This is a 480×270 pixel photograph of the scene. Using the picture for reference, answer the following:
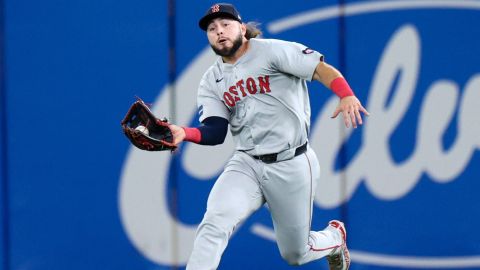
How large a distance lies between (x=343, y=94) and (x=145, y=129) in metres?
0.88

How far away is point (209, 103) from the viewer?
5.04 meters

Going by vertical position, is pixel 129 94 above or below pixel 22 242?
above

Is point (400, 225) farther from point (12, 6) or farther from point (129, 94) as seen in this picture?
point (12, 6)

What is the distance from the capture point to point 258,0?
20.6 ft

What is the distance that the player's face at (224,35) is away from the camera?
16.0 ft

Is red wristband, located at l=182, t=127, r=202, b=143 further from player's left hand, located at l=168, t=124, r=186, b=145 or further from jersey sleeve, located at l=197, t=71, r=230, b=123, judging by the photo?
jersey sleeve, located at l=197, t=71, r=230, b=123

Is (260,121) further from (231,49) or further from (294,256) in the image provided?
(294,256)

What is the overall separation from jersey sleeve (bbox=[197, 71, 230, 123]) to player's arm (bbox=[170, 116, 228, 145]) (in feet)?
0.09

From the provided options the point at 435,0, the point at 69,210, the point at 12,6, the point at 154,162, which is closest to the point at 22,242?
the point at 69,210

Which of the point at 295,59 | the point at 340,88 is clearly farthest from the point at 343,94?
the point at 295,59

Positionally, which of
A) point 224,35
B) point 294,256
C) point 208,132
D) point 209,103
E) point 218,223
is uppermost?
point 224,35

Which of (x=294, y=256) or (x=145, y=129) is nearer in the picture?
(x=145, y=129)

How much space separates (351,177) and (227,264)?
91 cm

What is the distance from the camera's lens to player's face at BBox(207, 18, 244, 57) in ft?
16.0
